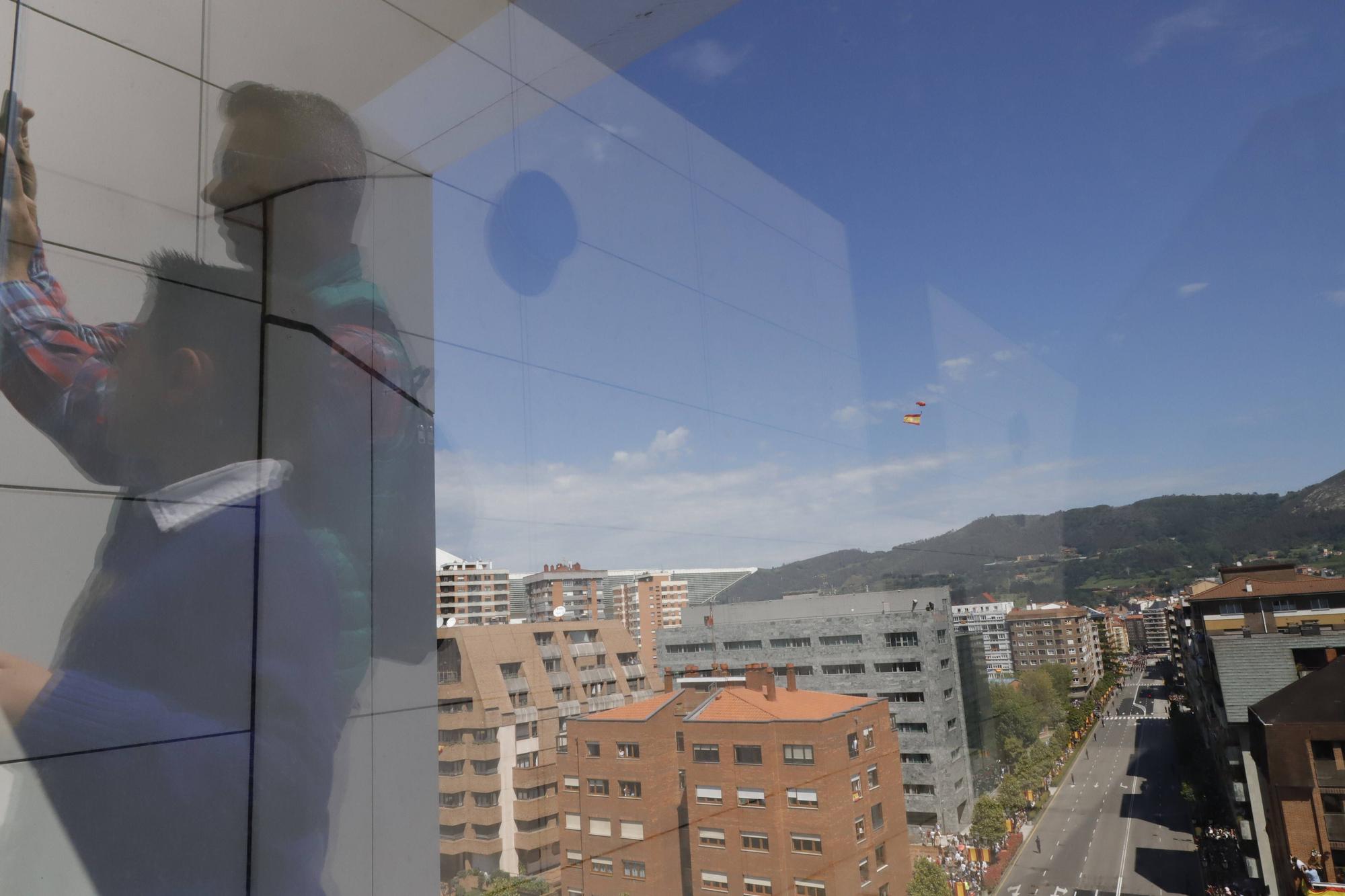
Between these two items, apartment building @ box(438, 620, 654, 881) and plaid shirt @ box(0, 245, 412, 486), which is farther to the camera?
apartment building @ box(438, 620, 654, 881)

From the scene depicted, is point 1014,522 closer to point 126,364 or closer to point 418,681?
point 418,681

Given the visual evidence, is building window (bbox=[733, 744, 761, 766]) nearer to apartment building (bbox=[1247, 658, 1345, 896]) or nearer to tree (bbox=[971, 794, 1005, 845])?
tree (bbox=[971, 794, 1005, 845])

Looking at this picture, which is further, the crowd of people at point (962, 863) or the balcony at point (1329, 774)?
the balcony at point (1329, 774)

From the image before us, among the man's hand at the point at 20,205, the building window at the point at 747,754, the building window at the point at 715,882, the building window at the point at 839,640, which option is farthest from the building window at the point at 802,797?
the man's hand at the point at 20,205

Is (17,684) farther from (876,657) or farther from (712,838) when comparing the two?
(876,657)

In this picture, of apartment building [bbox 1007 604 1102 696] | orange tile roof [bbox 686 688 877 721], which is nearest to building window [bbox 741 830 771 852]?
orange tile roof [bbox 686 688 877 721]

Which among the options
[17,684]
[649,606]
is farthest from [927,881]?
[17,684]

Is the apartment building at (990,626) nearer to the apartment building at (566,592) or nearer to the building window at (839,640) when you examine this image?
the building window at (839,640)
